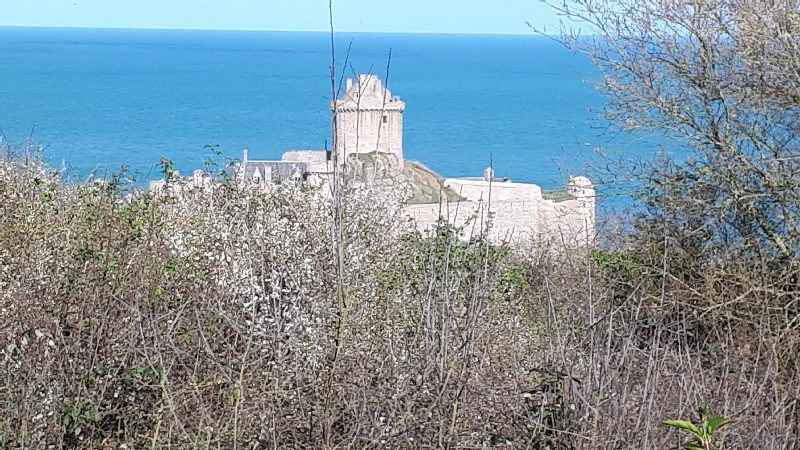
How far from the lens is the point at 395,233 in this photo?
26.9ft

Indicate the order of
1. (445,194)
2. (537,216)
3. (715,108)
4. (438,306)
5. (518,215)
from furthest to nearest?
(518,215) → (537,216) → (445,194) → (715,108) → (438,306)

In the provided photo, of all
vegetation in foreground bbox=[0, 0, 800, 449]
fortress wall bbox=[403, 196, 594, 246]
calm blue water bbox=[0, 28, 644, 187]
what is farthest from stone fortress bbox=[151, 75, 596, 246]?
calm blue water bbox=[0, 28, 644, 187]

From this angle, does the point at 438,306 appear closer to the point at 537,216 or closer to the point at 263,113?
the point at 537,216

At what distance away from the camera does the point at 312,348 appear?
445 centimetres

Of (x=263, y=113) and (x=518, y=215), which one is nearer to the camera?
(x=518, y=215)

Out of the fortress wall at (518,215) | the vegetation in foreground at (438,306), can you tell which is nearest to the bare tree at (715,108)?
the vegetation in foreground at (438,306)

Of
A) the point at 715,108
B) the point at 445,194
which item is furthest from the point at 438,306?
the point at 445,194

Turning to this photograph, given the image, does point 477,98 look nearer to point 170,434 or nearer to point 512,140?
point 512,140

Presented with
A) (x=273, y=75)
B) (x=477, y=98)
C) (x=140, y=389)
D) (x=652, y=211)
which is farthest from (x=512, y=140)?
(x=273, y=75)

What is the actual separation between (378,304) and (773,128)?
3928mm

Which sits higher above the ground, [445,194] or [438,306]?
[445,194]

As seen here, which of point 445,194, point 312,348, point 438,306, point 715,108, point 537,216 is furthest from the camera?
point 537,216

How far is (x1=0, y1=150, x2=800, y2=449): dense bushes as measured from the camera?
3830 mm

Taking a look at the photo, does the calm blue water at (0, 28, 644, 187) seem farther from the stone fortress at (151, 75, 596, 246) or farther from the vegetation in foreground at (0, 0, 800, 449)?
the vegetation in foreground at (0, 0, 800, 449)
